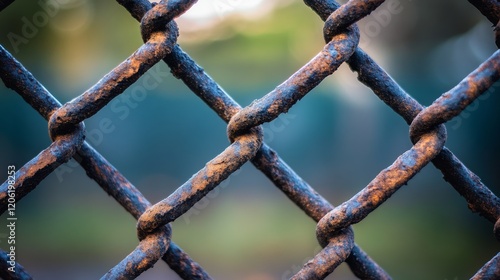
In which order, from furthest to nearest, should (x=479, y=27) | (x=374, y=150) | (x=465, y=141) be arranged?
(x=374, y=150)
(x=465, y=141)
(x=479, y=27)

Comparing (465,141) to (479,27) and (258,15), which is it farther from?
(258,15)

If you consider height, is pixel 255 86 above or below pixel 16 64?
above

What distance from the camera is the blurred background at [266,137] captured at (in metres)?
3.55

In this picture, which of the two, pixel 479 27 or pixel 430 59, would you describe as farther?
pixel 430 59

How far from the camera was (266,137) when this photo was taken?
3699mm

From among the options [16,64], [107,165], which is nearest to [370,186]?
[107,165]

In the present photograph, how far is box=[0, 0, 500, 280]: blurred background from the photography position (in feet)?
→ 11.6

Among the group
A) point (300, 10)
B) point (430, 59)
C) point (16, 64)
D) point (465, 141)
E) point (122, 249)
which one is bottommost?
point (122, 249)

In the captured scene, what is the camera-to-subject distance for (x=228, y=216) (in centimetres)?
446

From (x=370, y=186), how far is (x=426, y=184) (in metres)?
3.46

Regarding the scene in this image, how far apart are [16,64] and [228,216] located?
392cm

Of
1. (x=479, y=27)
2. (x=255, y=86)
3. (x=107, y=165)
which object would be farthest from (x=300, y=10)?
(x=107, y=165)

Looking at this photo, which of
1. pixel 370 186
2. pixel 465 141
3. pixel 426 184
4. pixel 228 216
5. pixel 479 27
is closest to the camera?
pixel 370 186

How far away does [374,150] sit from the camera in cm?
411
